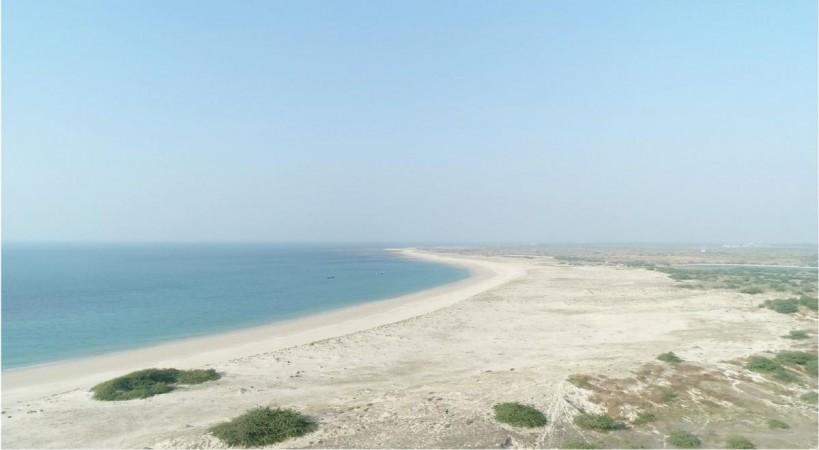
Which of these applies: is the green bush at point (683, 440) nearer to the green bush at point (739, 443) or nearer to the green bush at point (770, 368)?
the green bush at point (739, 443)

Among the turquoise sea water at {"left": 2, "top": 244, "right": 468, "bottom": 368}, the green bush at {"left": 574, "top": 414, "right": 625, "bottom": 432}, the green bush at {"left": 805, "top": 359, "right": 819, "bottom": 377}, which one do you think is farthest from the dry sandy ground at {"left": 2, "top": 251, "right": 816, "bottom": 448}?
the turquoise sea water at {"left": 2, "top": 244, "right": 468, "bottom": 368}

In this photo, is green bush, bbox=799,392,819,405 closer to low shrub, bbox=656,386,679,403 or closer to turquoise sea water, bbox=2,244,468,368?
Result: low shrub, bbox=656,386,679,403

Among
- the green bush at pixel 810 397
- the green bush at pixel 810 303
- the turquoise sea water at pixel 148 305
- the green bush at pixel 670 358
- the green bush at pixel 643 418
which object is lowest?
the turquoise sea water at pixel 148 305

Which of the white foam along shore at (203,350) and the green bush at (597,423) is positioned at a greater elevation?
the green bush at (597,423)

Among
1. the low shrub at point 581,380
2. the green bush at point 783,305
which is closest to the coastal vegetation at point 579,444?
the low shrub at point 581,380

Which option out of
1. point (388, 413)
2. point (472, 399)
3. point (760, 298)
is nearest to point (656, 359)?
point (472, 399)

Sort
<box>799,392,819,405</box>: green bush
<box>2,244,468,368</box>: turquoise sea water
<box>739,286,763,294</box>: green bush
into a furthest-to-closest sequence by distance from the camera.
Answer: <box>739,286,763,294</box>: green bush → <box>2,244,468,368</box>: turquoise sea water → <box>799,392,819,405</box>: green bush

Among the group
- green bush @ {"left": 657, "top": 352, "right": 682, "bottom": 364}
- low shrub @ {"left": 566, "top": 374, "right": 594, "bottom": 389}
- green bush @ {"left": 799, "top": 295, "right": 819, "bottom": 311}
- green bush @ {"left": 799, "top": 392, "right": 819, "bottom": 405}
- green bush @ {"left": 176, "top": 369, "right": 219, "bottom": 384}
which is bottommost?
green bush @ {"left": 176, "top": 369, "right": 219, "bottom": 384}
